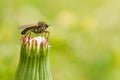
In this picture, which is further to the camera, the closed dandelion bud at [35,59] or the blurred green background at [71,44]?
the blurred green background at [71,44]

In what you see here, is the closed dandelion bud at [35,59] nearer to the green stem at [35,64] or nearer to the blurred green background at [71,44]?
the green stem at [35,64]

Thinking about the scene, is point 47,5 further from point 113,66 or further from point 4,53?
point 4,53

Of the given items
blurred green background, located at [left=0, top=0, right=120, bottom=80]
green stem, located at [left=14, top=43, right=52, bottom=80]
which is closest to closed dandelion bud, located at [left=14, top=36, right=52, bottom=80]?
green stem, located at [left=14, top=43, right=52, bottom=80]

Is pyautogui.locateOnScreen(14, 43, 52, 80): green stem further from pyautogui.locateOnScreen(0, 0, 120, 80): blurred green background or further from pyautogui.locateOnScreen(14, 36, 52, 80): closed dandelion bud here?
pyautogui.locateOnScreen(0, 0, 120, 80): blurred green background

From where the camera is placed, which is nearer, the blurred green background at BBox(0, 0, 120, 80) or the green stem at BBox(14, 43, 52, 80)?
the green stem at BBox(14, 43, 52, 80)

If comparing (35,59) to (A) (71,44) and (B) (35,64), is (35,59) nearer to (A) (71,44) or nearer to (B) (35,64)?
(B) (35,64)

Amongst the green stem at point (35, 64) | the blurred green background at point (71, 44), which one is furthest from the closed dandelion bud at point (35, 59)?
the blurred green background at point (71, 44)
